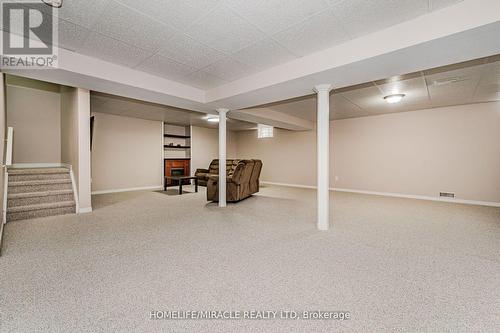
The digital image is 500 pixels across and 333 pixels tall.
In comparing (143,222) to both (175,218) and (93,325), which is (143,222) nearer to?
(175,218)

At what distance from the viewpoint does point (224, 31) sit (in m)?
2.41

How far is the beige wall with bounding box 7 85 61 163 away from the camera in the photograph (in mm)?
4906

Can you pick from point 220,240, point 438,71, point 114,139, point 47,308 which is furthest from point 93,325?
point 114,139

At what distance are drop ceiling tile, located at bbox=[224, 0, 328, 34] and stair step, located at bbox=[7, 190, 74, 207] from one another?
4.50 m

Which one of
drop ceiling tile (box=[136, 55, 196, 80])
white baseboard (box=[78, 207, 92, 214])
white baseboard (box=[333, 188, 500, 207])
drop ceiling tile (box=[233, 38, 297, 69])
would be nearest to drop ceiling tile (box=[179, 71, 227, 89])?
drop ceiling tile (box=[136, 55, 196, 80])

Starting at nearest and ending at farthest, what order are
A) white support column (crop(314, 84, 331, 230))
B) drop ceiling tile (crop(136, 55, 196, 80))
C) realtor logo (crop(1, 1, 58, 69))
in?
1. realtor logo (crop(1, 1, 58, 69))
2. drop ceiling tile (crop(136, 55, 196, 80))
3. white support column (crop(314, 84, 331, 230))

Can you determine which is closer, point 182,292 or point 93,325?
point 93,325

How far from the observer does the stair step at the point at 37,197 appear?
3.75 meters

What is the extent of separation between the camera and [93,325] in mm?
1367

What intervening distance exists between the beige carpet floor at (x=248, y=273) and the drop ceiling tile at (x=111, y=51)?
2437mm

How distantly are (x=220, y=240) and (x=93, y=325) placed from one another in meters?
1.57

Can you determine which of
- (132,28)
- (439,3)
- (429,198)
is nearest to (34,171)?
(132,28)

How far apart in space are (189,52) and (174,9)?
825mm

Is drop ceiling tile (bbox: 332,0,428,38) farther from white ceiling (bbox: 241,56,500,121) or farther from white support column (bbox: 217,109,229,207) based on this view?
white support column (bbox: 217,109,229,207)
